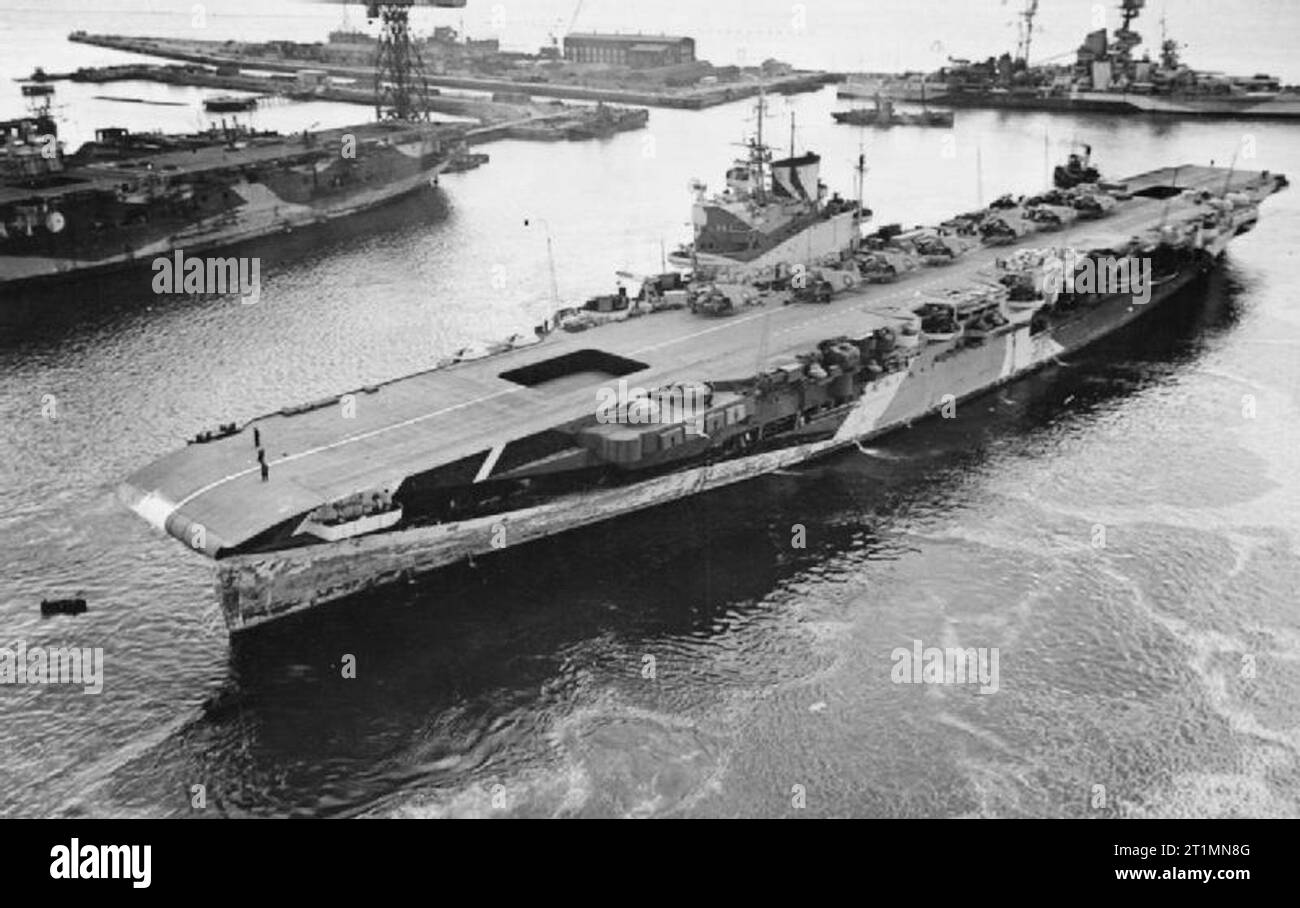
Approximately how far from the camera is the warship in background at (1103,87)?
351 feet

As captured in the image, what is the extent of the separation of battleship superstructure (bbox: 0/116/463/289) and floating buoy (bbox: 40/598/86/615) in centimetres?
A: 3353

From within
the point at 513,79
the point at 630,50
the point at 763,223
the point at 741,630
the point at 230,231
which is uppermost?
the point at 630,50

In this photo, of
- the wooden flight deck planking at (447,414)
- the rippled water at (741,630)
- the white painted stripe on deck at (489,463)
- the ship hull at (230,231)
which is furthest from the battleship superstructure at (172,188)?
the white painted stripe on deck at (489,463)

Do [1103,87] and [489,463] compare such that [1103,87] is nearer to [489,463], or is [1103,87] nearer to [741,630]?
[489,463]

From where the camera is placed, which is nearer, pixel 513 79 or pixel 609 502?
pixel 609 502

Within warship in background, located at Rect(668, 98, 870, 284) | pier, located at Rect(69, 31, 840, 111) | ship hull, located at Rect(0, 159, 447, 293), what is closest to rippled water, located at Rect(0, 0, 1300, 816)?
warship in background, located at Rect(668, 98, 870, 284)

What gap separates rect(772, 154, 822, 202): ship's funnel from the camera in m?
45.2

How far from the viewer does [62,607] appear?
88.2 ft

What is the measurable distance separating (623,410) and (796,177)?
60.3 feet

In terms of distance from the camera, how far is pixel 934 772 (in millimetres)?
21922

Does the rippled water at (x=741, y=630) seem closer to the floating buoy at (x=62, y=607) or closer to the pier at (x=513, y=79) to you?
the floating buoy at (x=62, y=607)

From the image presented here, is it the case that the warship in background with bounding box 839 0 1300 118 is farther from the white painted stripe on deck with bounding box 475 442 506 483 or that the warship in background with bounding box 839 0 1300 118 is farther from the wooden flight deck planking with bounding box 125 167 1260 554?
the white painted stripe on deck with bounding box 475 442 506 483

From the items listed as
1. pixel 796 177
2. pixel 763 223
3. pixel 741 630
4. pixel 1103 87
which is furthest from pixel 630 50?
pixel 741 630
